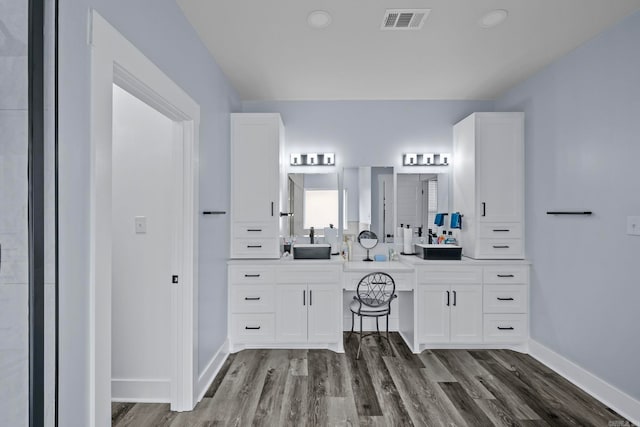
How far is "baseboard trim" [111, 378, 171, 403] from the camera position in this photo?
2.47 meters

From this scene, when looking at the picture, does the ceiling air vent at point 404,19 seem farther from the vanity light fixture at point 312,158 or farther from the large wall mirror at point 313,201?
the large wall mirror at point 313,201

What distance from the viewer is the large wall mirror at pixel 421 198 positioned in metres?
4.00

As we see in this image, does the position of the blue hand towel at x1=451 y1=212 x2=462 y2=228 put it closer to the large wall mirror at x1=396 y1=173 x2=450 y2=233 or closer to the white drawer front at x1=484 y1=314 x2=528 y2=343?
the large wall mirror at x1=396 y1=173 x2=450 y2=233

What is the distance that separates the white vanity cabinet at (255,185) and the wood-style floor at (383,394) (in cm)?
108

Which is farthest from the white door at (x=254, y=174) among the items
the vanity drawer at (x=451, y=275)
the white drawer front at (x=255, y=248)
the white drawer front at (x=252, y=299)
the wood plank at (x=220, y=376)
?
the vanity drawer at (x=451, y=275)

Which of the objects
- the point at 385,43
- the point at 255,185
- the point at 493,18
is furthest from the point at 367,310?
the point at 493,18

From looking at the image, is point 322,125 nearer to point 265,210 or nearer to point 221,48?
point 265,210

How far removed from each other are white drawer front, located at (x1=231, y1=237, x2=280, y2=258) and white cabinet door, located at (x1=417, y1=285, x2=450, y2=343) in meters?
1.50

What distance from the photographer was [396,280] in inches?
134

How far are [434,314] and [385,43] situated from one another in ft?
8.04

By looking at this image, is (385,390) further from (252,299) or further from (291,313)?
(252,299)

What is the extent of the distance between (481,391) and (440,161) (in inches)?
93.7

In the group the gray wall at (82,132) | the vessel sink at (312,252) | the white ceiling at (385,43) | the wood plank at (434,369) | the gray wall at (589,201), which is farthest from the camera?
the vessel sink at (312,252)

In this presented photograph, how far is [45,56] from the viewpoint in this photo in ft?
3.76
